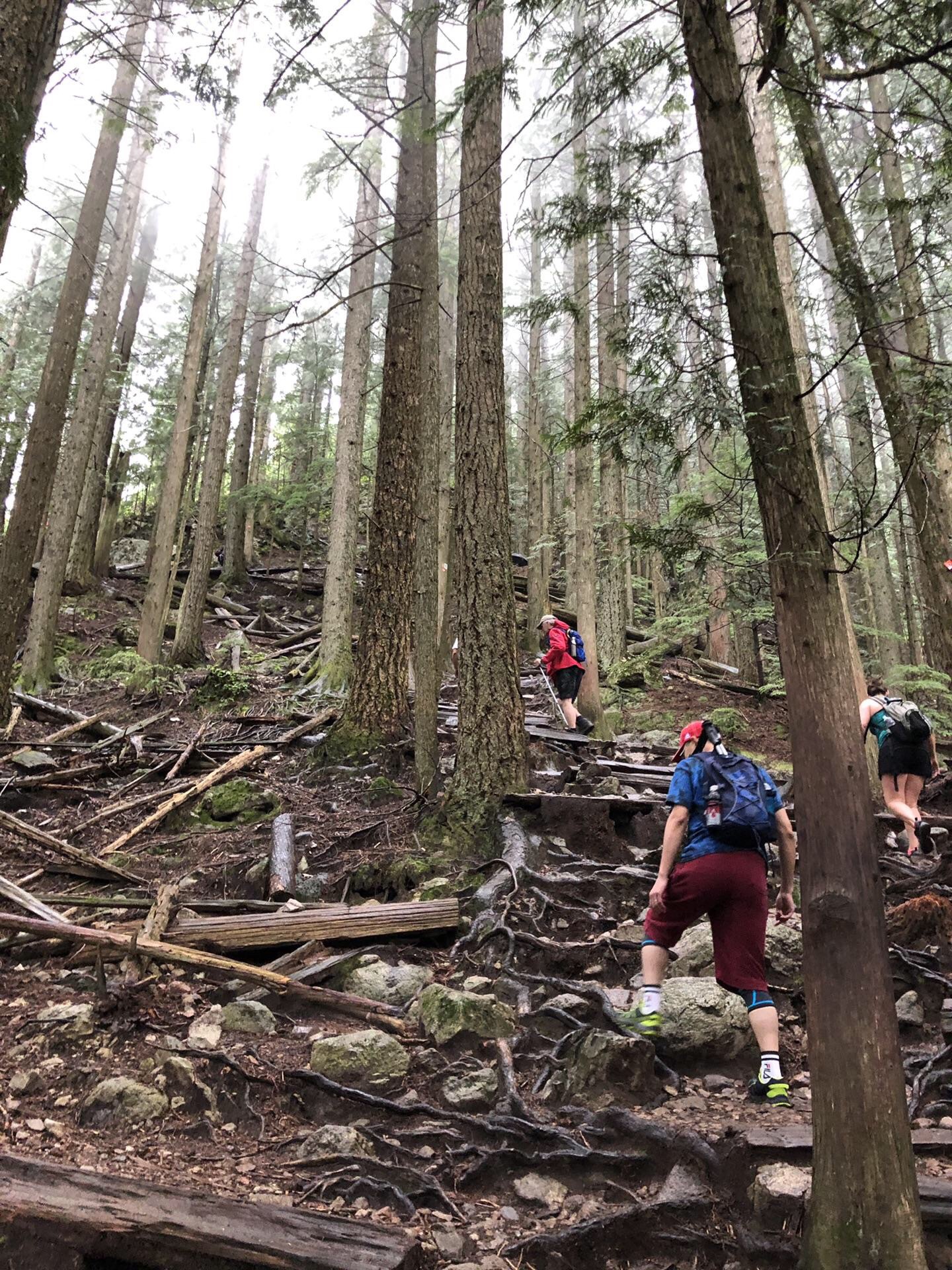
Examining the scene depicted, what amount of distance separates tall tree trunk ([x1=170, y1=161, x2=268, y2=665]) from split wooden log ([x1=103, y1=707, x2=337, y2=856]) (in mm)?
5754

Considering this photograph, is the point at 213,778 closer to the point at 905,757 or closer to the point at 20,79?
the point at 20,79

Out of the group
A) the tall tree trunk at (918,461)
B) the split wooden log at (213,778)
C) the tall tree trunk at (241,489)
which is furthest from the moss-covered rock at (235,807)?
the tall tree trunk at (241,489)

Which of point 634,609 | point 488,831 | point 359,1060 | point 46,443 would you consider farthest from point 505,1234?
point 634,609

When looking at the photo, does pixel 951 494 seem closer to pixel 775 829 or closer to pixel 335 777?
pixel 775 829

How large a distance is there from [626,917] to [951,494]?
6.03 metres

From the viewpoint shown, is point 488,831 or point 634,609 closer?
point 488,831

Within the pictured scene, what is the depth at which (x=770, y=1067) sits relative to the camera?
4.01 m

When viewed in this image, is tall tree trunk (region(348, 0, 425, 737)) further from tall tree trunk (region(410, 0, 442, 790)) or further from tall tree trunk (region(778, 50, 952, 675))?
tall tree trunk (region(778, 50, 952, 675))

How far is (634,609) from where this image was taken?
2633cm

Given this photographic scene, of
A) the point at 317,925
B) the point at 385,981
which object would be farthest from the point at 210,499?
the point at 385,981

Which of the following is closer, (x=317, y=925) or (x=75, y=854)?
(x=317, y=925)

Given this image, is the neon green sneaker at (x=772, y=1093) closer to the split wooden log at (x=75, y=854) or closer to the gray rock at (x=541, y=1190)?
the gray rock at (x=541, y=1190)

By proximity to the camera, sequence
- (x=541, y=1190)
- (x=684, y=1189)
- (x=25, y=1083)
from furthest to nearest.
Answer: (x=25, y=1083) < (x=541, y=1190) < (x=684, y=1189)

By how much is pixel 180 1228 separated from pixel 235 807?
19.1 ft
